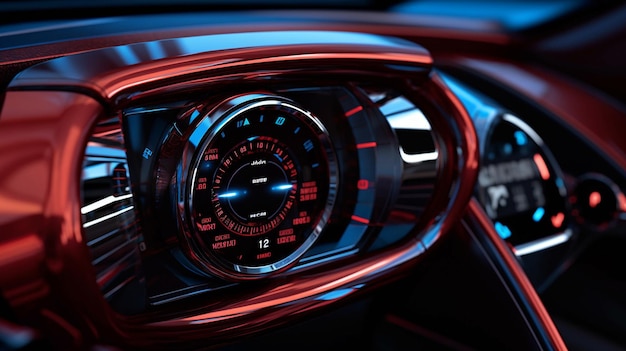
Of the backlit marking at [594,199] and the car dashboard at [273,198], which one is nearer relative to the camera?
the car dashboard at [273,198]

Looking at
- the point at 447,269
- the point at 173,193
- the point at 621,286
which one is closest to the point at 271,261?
the point at 173,193

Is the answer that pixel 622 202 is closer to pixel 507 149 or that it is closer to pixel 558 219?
pixel 558 219

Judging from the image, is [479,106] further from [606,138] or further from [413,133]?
[606,138]

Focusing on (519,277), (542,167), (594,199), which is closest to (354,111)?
(519,277)

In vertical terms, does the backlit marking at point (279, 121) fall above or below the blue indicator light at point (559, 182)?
above

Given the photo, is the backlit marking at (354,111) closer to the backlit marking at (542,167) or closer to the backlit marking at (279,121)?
the backlit marking at (279,121)

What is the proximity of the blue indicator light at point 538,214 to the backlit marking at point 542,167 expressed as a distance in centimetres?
7

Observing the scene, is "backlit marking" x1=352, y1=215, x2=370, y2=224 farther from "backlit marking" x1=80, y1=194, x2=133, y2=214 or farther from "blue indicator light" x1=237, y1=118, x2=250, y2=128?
"backlit marking" x1=80, y1=194, x2=133, y2=214

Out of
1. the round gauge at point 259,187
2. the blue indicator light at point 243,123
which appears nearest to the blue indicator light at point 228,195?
the round gauge at point 259,187

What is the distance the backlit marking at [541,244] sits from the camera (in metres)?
1.56

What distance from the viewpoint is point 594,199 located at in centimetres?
171

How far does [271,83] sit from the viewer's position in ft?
3.58

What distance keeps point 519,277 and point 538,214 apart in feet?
0.92

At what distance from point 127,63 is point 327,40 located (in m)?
0.36
